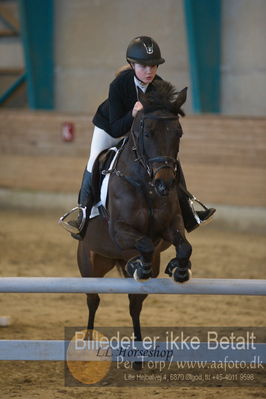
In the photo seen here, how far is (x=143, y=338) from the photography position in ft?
18.5

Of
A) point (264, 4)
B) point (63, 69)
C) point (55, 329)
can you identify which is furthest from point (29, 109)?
point (55, 329)

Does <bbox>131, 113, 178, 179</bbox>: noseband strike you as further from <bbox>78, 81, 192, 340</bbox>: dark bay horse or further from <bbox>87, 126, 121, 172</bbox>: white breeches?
<bbox>87, 126, 121, 172</bbox>: white breeches

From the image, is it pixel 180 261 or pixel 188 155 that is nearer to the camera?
pixel 180 261

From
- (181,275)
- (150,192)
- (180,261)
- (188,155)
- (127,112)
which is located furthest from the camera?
(188,155)

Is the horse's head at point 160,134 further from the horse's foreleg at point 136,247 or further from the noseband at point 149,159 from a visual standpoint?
the horse's foreleg at point 136,247

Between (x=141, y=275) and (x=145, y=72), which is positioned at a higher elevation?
(x=145, y=72)

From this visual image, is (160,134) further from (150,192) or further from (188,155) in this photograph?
(188,155)

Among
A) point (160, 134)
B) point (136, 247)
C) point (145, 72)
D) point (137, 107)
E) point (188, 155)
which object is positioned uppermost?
point (145, 72)

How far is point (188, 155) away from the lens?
36.0ft

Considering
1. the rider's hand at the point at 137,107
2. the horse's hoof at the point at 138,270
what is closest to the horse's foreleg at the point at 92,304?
the horse's hoof at the point at 138,270

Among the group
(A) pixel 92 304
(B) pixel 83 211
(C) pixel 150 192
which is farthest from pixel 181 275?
(A) pixel 92 304

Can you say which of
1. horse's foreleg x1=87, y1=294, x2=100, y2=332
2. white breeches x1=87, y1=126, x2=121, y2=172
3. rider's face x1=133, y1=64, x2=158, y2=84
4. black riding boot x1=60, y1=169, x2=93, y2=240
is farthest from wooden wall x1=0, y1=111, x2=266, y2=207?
rider's face x1=133, y1=64, x2=158, y2=84

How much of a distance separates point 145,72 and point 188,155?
6562 millimetres

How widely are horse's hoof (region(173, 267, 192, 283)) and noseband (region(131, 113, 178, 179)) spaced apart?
1.87 ft
